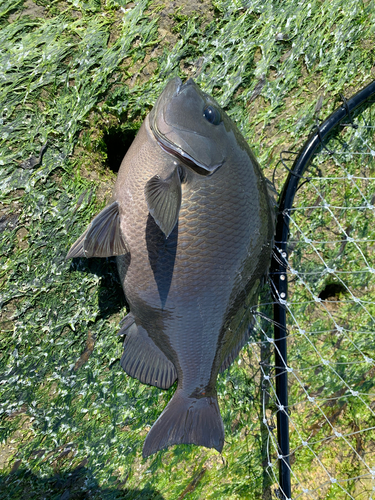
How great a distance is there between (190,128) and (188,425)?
1584 millimetres

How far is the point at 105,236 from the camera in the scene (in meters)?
1.81

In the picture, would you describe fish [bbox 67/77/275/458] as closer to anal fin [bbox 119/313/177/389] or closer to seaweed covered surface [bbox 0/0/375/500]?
anal fin [bbox 119/313/177/389]

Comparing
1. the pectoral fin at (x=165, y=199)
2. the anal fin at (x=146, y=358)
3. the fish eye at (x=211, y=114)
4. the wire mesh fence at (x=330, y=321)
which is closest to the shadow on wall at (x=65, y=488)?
the anal fin at (x=146, y=358)

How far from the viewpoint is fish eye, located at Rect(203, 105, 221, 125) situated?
1796 mm

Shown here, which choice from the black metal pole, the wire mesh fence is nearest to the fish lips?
the black metal pole

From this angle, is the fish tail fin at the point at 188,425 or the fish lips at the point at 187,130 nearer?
the fish lips at the point at 187,130

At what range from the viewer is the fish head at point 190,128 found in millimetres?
1728

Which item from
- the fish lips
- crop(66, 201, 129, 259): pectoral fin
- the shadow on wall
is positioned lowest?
the shadow on wall

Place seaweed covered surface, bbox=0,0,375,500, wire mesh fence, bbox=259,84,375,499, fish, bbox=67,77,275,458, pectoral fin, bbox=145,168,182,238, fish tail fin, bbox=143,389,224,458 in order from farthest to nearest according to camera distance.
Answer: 1. wire mesh fence, bbox=259,84,375,499
2. seaweed covered surface, bbox=0,0,375,500
3. fish tail fin, bbox=143,389,224,458
4. fish, bbox=67,77,275,458
5. pectoral fin, bbox=145,168,182,238

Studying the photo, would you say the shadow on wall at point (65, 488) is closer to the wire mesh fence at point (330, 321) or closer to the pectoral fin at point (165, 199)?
the wire mesh fence at point (330, 321)

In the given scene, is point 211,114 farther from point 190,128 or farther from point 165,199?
point 165,199

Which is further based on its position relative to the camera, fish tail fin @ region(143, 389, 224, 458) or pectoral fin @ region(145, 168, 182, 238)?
fish tail fin @ region(143, 389, 224, 458)

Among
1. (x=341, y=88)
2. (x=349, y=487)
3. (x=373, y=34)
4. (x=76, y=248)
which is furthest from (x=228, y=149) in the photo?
(x=349, y=487)

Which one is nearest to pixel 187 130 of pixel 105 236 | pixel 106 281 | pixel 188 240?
pixel 188 240
